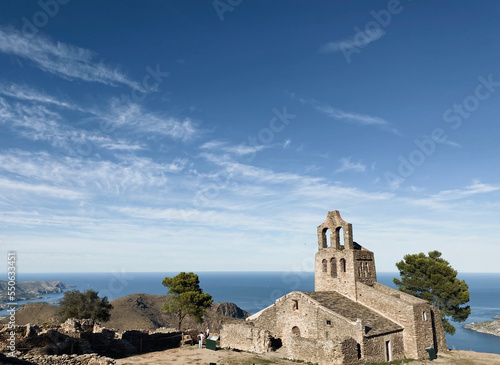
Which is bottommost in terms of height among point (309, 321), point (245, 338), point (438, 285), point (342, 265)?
point (245, 338)

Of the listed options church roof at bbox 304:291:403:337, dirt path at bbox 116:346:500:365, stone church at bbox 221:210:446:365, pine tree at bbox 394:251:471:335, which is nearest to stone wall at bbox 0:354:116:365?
dirt path at bbox 116:346:500:365

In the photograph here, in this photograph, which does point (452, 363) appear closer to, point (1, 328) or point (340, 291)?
point (340, 291)

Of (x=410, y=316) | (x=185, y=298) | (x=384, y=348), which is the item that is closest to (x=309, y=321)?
(x=384, y=348)

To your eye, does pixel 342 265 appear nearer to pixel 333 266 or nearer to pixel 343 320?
pixel 333 266

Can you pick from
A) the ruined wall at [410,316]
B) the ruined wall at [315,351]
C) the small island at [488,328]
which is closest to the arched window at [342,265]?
the ruined wall at [410,316]

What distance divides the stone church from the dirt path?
1131mm

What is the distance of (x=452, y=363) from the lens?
2441cm

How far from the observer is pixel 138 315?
2970 inches

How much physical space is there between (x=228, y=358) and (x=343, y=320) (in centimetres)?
891

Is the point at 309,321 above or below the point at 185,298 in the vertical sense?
below

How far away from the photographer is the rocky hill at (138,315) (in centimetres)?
5771

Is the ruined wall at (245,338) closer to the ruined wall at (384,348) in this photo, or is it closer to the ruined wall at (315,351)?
the ruined wall at (315,351)

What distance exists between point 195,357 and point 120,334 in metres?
9.05

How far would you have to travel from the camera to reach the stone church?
23281 millimetres
